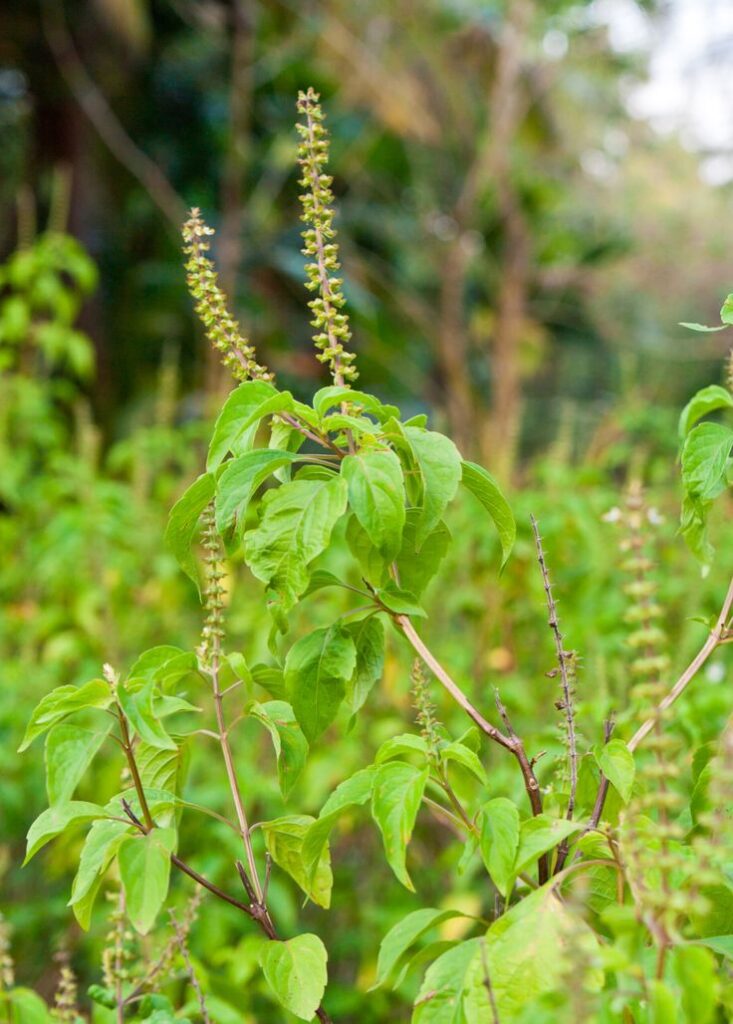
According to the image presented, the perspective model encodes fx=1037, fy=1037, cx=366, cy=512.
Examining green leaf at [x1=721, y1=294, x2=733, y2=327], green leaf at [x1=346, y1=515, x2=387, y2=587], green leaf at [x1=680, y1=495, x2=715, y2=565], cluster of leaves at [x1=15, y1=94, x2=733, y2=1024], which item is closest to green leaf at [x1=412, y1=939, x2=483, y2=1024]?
cluster of leaves at [x1=15, y1=94, x2=733, y2=1024]

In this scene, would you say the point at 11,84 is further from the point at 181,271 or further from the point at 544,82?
the point at 544,82

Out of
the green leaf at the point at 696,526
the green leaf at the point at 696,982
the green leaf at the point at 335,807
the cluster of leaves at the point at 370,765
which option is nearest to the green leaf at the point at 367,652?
the cluster of leaves at the point at 370,765

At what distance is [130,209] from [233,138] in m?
0.89

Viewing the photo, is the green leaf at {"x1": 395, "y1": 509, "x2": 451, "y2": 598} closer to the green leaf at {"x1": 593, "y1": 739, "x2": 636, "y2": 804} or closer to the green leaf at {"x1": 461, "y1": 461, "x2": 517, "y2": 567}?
the green leaf at {"x1": 461, "y1": 461, "x2": 517, "y2": 567}

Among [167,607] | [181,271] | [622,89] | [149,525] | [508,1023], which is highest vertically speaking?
[622,89]

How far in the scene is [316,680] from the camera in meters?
0.95

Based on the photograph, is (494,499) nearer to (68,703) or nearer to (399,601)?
(399,601)

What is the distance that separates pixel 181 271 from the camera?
6.12 metres

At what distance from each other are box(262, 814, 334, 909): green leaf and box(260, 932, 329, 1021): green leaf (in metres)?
0.04

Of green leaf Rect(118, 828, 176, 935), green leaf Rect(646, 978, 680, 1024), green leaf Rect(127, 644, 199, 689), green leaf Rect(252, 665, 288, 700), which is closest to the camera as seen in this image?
green leaf Rect(646, 978, 680, 1024)

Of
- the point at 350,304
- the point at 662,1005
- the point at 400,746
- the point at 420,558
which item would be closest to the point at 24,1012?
the point at 400,746

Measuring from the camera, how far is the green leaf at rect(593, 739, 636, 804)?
33.7 inches

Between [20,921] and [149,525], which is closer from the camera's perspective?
Result: [20,921]

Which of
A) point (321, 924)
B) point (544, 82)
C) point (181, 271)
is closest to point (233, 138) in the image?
point (181, 271)
